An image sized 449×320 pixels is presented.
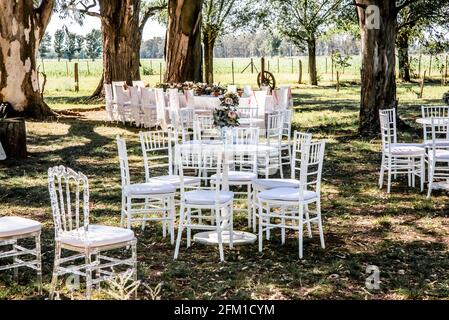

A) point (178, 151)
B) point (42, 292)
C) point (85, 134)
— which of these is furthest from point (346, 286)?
point (85, 134)

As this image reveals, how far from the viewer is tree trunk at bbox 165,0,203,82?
61.8ft

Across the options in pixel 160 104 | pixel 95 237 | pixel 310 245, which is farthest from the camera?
pixel 160 104

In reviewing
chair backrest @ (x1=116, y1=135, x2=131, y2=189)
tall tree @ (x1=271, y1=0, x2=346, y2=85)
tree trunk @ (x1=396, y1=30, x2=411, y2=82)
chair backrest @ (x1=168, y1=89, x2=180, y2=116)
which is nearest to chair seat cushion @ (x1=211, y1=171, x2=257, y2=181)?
chair backrest @ (x1=116, y1=135, x2=131, y2=189)

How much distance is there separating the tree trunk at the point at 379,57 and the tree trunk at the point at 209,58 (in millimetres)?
16565

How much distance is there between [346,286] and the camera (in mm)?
5598

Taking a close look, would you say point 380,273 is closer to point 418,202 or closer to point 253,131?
point 253,131

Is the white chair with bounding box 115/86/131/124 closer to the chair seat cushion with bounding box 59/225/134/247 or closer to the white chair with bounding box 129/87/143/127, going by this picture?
the white chair with bounding box 129/87/143/127

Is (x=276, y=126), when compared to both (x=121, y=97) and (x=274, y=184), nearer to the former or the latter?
(x=274, y=184)

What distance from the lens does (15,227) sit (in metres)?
5.38

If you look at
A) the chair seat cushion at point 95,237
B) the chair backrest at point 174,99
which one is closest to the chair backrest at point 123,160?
the chair seat cushion at point 95,237

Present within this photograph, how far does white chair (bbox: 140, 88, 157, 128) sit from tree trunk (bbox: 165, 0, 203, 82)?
2676 millimetres

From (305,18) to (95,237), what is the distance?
3321 centimetres

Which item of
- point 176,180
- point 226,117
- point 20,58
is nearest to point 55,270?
point 176,180

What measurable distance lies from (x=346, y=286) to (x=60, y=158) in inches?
316
